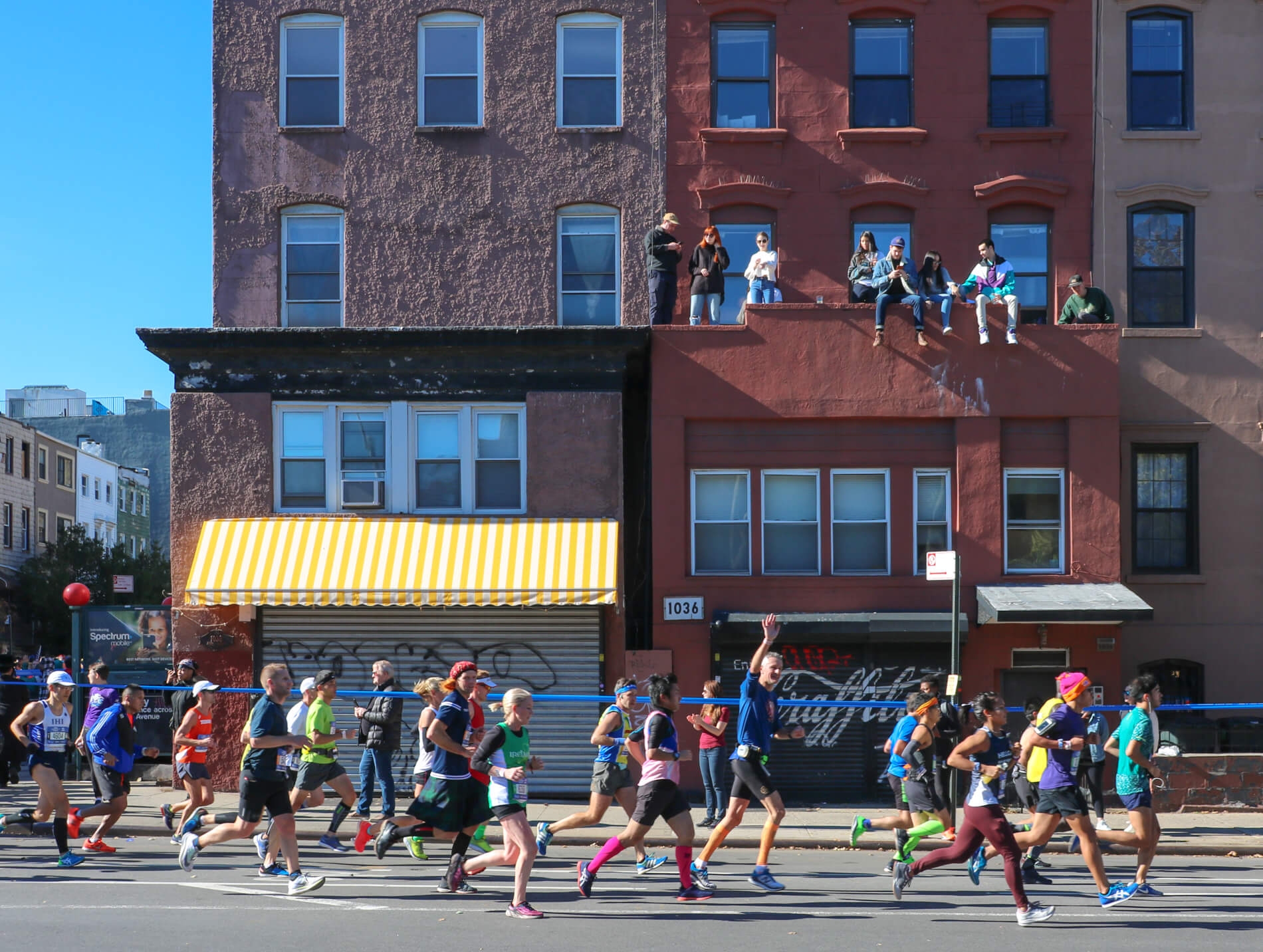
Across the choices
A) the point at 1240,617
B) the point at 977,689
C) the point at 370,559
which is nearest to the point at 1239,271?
the point at 1240,617

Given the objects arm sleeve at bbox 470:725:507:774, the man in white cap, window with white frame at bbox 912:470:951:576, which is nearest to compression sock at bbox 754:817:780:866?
arm sleeve at bbox 470:725:507:774

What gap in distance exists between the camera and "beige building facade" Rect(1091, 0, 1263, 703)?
19.5 meters

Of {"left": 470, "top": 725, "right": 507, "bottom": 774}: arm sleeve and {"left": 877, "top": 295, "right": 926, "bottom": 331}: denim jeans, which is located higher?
{"left": 877, "top": 295, "right": 926, "bottom": 331}: denim jeans

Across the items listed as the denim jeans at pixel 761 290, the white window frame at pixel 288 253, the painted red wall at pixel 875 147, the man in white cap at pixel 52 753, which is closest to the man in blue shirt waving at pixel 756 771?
the man in white cap at pixel 52 753

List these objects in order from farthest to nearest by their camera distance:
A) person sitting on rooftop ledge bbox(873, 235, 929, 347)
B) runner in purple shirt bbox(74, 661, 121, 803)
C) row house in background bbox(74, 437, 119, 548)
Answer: row house in background bbox(74, 437, 119, 548) < person sitting on rooftop ledge bbox(873, 235, 929, 347) < runner in purple shirt bbox(74, 661, 121, 803)

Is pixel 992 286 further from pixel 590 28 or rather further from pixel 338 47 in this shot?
pixel 338 47

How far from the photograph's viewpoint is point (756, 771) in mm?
11234

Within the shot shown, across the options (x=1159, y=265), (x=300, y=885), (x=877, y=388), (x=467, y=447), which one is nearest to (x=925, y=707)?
(x=300, y=885)

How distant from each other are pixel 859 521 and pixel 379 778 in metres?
8.03

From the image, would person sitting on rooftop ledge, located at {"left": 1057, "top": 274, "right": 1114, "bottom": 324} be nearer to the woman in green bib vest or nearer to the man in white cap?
the woman in green bib vest

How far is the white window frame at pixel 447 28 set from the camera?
19.9m

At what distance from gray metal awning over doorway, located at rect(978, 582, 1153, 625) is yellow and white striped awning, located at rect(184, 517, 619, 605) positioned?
521 centimetres

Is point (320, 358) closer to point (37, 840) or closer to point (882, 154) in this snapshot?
point (37, 840)

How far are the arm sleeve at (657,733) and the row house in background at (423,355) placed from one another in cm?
Answer: 683
